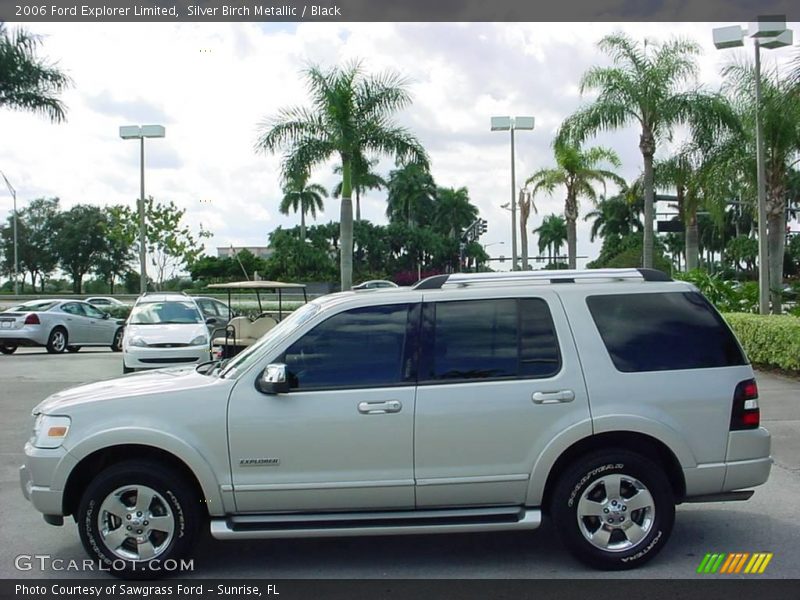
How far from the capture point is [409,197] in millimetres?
78312

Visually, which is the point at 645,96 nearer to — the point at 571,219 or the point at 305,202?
the point at 571,219

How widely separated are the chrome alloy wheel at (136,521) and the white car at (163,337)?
1056 centimetres

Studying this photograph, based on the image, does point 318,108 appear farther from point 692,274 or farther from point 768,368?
point 768,368

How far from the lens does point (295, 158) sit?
2586 cm

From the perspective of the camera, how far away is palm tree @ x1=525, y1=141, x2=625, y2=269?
106ft

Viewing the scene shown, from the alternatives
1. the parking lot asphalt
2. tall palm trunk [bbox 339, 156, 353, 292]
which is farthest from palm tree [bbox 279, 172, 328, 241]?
the parking lot asphalt

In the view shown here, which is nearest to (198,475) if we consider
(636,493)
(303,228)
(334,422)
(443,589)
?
(334,422)

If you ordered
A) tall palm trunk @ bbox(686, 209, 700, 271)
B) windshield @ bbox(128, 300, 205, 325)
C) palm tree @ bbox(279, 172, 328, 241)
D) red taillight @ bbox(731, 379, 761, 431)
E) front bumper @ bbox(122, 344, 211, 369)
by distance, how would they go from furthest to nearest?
palm tree @ bbox(279, 172, 328, 241) < tall palm trunk @ bbox(686, 209, 700, 271) < windshield @ bbox(128, 300, 205, 325) < front bumper @ bbox(122, 344, 211, 369) < red taillight @ bbox(731, 379, 761, 431)

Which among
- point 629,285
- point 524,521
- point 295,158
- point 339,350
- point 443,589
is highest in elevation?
point 295,158

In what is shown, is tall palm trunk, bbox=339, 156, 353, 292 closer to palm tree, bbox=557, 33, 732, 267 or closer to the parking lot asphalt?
palm tree, bbox=557, 33, 732, 267

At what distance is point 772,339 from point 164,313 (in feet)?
38.1

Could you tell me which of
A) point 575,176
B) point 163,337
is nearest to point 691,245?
point 575,176

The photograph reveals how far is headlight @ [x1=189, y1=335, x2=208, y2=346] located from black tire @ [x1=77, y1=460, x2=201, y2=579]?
1155 centimetres

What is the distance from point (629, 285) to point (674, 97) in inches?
798
